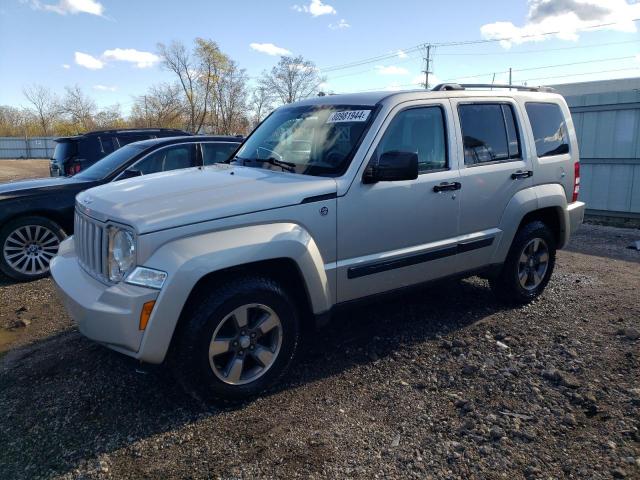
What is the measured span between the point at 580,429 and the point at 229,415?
2136 mm

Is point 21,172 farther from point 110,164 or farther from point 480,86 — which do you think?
point 480,86

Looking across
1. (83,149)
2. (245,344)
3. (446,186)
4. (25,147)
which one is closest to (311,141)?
(446,186)

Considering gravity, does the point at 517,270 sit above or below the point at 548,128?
below

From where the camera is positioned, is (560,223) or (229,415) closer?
(229,415)

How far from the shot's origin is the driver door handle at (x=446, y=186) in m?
4.03

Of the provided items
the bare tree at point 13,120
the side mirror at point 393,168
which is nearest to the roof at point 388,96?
the side mirror at point 393,168

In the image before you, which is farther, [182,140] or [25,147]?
[25,147]

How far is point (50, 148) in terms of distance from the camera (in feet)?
167

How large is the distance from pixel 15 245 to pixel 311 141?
13.7ft

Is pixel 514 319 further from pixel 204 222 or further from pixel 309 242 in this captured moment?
pixel 204 222

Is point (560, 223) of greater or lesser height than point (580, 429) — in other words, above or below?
above

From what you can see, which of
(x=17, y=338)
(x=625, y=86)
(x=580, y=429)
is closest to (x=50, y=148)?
(x=625, y=86)

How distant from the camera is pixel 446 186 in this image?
4.08m

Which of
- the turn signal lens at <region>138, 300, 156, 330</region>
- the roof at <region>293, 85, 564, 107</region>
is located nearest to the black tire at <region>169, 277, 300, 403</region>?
the turn signal lens at <region>138, 300, 156, 330</region>
